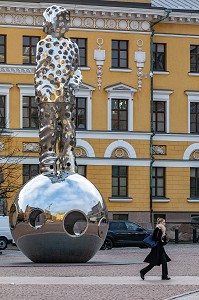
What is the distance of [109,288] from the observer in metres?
22.4

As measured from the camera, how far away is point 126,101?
61812 millimetres

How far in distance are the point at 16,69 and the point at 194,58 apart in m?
10.6

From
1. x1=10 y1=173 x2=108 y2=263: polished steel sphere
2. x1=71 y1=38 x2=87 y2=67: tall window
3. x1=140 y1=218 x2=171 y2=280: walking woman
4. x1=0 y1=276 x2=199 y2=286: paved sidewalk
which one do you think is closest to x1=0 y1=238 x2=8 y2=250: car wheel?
x1=71 y1=38 x2=87 y2=67: tall window

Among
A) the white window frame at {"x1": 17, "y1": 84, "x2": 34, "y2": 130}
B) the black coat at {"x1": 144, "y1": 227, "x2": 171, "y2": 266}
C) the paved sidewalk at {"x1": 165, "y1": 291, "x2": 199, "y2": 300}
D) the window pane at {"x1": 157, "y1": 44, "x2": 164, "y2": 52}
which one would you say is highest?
the window pane at {"x1": 157, "y1": 44, "x2": 164, "y2": 52}

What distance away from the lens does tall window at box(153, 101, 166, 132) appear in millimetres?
62500

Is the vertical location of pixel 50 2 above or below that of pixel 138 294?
above

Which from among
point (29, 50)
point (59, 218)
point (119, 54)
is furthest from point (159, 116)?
point (59, 218)

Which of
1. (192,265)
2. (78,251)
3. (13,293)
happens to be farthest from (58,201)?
(13,293)

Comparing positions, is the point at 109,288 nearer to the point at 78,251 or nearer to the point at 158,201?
the point at 78,251

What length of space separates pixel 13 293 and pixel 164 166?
4192 cm

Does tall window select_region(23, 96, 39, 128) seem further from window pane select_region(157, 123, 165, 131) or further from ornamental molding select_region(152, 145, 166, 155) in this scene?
window pane select_region(157, 123, 165, 131)

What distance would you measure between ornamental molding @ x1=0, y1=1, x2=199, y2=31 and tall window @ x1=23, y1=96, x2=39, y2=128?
13.2ft

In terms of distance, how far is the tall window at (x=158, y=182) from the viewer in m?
62.2

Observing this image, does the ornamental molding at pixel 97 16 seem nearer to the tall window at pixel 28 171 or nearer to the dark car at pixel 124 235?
the tall window at pixel 28 171
